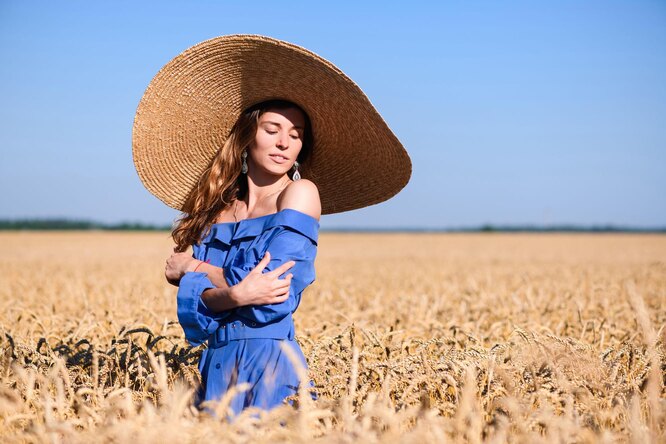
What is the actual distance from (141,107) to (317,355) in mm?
1572

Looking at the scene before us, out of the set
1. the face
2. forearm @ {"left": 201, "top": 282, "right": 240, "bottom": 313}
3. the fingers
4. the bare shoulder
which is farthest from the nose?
forearm @ {"left": 201, "top": 282, "right": 240, "bottom": 313}

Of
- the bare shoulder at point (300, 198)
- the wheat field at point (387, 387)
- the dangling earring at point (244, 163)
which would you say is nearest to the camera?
the wheat field at point (387, 387)

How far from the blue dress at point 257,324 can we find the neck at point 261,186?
A: 278 mm

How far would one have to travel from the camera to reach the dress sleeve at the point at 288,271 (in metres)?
2.73

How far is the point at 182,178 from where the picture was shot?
3.59m

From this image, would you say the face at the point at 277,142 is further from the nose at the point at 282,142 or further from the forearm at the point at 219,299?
the forearm at the point at 219,299

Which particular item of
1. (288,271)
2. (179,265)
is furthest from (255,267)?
(179,265)

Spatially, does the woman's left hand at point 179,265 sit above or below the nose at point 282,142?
below

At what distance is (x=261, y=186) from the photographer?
10.5ft

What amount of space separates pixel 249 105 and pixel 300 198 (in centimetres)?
71

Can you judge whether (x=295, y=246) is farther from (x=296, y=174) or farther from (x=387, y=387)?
(x=387, y=387)

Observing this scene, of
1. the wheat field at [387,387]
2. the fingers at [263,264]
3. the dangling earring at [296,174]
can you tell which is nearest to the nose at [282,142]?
the dangling earring at [296,174]

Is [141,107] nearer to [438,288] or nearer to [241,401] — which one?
[241,401]

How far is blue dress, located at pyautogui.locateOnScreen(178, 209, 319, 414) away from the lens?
275 cm
